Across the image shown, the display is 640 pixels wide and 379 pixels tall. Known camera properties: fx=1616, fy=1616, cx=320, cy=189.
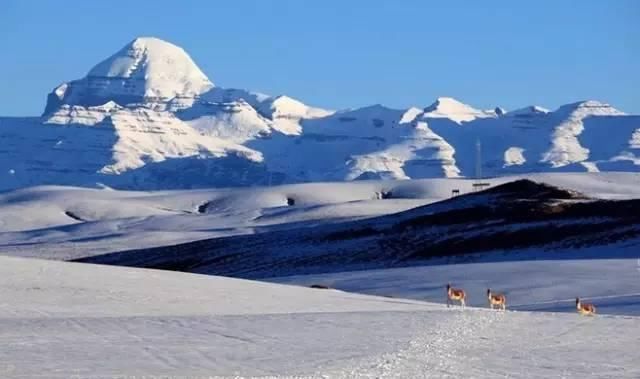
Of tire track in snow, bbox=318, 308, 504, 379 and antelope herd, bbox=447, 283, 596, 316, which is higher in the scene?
antelope herd, bbox=447, 283, 596, 316

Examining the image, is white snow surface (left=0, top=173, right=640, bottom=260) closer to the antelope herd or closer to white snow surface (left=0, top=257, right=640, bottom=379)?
the antelope herd

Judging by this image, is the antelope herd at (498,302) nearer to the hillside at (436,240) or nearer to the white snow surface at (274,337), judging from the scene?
the white snow surface at (274,337)

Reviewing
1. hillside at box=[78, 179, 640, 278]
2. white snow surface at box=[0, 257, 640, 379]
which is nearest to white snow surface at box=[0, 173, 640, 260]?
hillside at box=[78, 179, 640, 278]

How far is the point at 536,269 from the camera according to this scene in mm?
46875

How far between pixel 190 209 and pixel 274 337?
463ft

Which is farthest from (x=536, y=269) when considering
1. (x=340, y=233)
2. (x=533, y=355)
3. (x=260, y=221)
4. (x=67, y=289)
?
(x=260, y=221)

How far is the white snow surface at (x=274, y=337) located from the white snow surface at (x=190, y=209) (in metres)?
56.3

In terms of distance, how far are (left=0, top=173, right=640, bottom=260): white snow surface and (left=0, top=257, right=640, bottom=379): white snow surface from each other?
5630cm

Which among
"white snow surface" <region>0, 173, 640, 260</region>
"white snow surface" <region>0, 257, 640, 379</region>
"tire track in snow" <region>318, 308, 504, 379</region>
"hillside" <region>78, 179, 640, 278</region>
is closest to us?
"tire track in snow" <region>318, 308, 504, 379</region>

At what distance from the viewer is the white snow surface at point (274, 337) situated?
21.8 m

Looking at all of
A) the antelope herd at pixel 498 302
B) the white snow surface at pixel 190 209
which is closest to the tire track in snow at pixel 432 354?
the antelope herd at pixel 498 302

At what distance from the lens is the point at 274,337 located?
25797 mm

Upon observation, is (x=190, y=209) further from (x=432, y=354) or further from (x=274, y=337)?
(x=432, y=354)

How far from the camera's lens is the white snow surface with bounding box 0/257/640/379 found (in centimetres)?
2175
